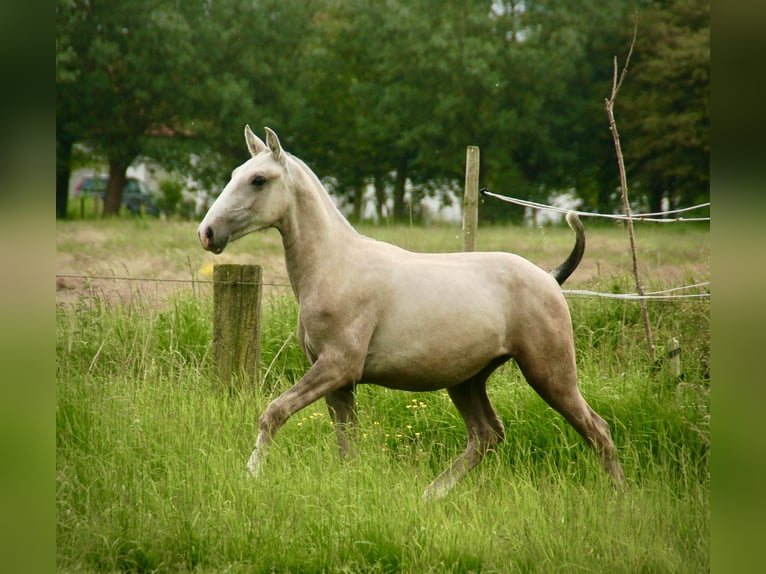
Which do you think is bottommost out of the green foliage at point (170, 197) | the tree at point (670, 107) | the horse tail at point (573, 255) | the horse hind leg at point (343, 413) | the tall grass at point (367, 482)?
the tall grass at point (367, 482)

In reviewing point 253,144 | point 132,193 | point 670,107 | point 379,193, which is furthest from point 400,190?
point 253,144

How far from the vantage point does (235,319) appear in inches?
234

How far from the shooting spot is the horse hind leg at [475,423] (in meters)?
4.90

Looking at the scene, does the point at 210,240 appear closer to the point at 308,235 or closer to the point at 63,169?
the point at 308,235

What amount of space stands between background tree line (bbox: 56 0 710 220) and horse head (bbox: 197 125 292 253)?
60.3ft

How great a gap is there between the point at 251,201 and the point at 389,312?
99cm

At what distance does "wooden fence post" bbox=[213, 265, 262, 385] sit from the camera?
591cm

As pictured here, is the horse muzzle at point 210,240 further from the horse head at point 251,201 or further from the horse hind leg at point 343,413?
the horse hind leg at point 343,413

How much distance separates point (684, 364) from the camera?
643cm

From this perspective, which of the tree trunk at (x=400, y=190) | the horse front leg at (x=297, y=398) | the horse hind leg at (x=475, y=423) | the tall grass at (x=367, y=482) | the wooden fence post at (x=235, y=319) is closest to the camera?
the tall grass at (x=367, y=482)

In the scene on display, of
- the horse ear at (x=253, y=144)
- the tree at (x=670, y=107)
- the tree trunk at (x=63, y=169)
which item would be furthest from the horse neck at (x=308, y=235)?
Answer: the tree at (x=670, y=107)

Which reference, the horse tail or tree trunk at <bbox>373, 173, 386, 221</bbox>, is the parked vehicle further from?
the horse tail

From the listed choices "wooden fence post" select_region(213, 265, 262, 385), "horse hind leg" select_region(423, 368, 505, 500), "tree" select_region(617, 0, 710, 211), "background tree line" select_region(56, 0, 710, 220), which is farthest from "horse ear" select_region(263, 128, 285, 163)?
"tree" select_region(617, 0, 710, 211)
